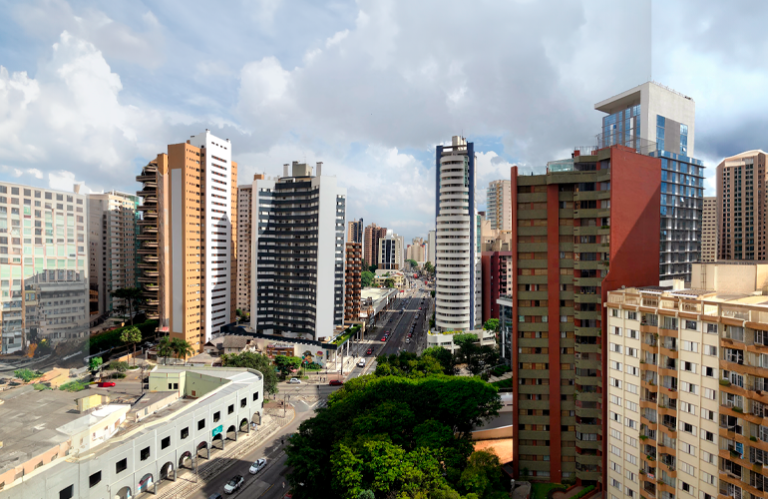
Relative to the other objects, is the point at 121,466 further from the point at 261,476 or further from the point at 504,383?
the point at 504,383

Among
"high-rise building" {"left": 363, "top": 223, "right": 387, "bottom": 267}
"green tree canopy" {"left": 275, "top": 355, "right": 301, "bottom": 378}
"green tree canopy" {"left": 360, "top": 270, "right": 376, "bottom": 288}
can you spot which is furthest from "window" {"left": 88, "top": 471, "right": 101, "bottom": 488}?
"high-rise building" {"left": 363, "top": 223, "right": 387, "bottom": 267}

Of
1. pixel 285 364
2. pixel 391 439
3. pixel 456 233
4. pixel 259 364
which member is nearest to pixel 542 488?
pixel 391 439

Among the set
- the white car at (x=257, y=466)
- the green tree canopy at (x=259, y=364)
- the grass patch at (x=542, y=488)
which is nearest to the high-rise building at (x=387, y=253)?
the green tree canopy at (x=259, y=364)

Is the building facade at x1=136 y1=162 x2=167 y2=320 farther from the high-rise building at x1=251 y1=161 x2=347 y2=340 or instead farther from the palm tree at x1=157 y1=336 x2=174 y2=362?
the high-rise building at x1=251 y1=161 x2=347 y2=340

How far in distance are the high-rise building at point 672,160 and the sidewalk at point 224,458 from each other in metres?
34.7

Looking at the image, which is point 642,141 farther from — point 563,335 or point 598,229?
point 563,335

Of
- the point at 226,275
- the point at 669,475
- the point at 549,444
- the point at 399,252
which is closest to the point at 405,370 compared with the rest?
the point at 549,444

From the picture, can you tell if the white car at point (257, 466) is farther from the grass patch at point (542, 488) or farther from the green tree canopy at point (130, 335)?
the green tree canopy at point (130, 335)

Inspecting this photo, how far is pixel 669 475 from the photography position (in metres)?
18.4

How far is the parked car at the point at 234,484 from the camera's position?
25273 mm

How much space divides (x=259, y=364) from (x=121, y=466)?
64.5 feet

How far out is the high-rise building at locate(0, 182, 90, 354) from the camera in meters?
8.26

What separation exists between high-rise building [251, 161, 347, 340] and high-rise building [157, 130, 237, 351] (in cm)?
456

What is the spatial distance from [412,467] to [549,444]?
9.55 metres
